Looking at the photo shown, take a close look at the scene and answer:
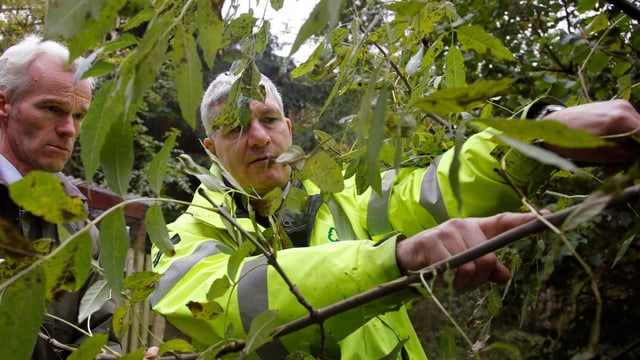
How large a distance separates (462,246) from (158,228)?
360 mm

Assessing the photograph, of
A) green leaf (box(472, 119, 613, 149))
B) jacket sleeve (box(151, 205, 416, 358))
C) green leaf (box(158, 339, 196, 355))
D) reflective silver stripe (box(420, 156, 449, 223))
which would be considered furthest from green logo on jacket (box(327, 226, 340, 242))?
green leaf (box(472, 119, 613, 149))

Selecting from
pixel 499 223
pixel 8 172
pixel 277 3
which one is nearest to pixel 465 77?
pixel 277 3

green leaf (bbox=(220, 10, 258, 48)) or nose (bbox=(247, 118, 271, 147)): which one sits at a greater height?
green leaf (bbox=(220, 10, 258, 48))

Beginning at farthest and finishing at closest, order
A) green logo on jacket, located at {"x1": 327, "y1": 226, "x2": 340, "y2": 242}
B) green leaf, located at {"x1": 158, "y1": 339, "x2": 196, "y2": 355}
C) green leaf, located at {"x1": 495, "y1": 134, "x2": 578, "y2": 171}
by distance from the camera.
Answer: green logo on jacket, located at {"x1": 327, "y1": 226, "x2": 340, "y2": 242} → green leaf, located at {"x1": 158, "y1": 339, "x2": 196, "y2": 355} → green leaf, located at {"x1": 495, "y1": 134, "x2": 578, "y2": 171}

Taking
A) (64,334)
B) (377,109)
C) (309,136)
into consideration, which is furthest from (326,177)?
(309,136)

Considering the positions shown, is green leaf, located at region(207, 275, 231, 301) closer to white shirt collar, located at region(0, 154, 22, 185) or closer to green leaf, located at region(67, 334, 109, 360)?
green leaf, located at region(67, 334, 109, 360)

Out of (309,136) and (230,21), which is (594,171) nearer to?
(230,21)

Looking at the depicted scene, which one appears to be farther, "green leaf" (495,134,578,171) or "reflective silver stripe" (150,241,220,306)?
"reflective silver stripe" (150,241,220,306)

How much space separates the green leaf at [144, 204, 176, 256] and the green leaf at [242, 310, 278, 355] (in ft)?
0.51

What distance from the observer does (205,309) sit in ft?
2.82

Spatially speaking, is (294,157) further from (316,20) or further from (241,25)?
(241,25)

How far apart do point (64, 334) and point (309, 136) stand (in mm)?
7389

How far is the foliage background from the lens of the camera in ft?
2.09

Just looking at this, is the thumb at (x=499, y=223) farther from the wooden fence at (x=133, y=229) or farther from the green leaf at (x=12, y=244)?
the wooden fence at (x=133, y=229)
